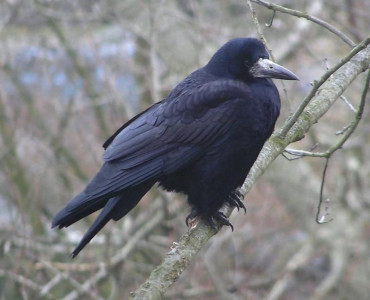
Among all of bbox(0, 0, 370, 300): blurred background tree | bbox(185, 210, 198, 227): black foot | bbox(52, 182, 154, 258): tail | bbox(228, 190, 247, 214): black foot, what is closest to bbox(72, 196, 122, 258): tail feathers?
bbox(52, 182, 154, 258): tail

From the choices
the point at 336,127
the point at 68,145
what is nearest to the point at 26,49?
the point at 68,145

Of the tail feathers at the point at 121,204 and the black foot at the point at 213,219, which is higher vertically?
the tail feathers at the point at 121,204

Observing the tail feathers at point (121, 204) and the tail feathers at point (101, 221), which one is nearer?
the tail feathers at point (101, 221)

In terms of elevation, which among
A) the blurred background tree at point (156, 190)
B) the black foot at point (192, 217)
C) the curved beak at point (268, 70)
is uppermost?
the curved beak at point (268, 70)

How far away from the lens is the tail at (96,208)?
151 inches

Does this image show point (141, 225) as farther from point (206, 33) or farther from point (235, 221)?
point (206, 33)

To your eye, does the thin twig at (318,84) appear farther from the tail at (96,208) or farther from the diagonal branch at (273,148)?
the tail at (96,208)

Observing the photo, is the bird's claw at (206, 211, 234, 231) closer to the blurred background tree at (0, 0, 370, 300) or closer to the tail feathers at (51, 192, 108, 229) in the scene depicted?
the tail feathers at (51, 192, 108, 229)

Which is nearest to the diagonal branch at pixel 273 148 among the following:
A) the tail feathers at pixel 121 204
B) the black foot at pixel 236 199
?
the black foot at pixel 236 199

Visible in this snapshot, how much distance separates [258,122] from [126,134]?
2.58 ft

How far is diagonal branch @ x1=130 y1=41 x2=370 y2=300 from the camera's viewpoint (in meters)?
3.35

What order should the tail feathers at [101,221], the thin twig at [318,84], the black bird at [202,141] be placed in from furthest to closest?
the black bird at [202,141] < the tail feathers at [101,221] < the thin twig at [318,84]

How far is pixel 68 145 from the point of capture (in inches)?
340

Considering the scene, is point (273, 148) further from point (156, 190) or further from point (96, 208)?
point (156, 190)
